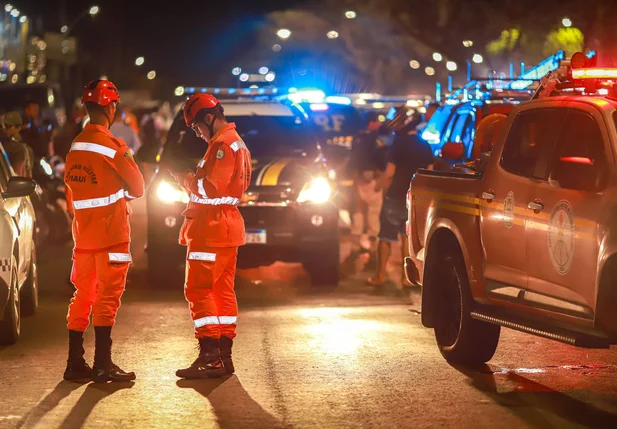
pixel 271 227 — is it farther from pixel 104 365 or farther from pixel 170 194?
pixel 104 365

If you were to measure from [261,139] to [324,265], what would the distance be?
1.52 m

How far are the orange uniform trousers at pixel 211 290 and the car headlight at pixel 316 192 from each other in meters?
4.76

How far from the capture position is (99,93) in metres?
8.45

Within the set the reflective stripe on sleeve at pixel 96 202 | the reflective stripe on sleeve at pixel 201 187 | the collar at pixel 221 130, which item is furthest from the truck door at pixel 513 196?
the reflective stripe on sleeve at pixel 96 202

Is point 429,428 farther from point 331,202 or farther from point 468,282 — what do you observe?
point 331,202

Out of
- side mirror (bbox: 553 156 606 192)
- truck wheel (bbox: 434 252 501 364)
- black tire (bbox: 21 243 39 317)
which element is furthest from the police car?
side mirror (bbox: 553 156 606 192)

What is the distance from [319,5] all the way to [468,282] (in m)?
62.2

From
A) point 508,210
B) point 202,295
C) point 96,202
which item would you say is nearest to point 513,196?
point 508,210

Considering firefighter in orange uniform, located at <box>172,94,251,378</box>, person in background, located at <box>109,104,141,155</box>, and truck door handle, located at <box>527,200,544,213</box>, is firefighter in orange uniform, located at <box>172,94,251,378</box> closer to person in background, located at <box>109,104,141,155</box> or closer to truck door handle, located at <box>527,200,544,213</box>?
truck door handle, located at <box>527,200,544,213</box>

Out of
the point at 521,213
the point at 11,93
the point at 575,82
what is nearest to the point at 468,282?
the point at 521,213

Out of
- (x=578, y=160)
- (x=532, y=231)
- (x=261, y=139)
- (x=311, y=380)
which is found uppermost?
(x=578, y=160)

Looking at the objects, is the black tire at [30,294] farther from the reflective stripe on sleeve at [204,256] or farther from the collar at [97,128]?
the reflective stripe on sleeve at [204,256]

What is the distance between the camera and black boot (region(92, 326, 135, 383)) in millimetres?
8242

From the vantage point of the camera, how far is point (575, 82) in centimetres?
858
